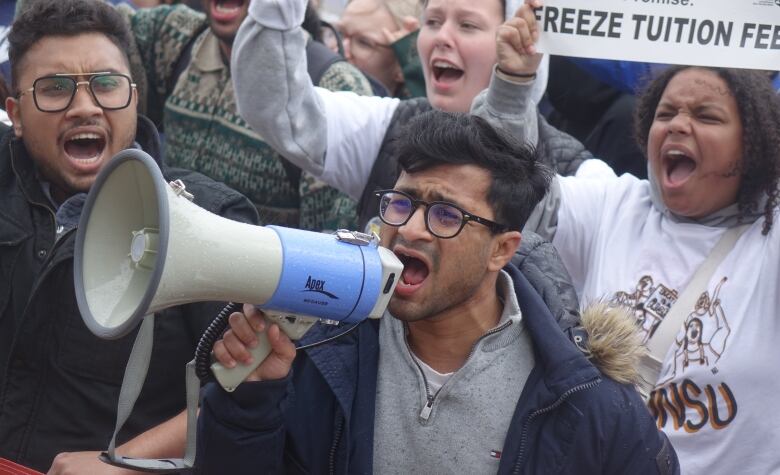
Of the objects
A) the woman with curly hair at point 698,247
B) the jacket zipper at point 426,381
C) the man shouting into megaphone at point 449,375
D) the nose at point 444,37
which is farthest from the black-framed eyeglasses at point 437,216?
the nose at point 444,37

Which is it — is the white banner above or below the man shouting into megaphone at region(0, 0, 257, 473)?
above

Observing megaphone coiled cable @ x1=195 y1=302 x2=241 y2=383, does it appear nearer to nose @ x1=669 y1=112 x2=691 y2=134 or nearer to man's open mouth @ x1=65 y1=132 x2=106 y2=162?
man's open mouth @ x1=65 y1=132 x2=106 y2=162

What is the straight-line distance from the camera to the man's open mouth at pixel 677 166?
398 centimetres

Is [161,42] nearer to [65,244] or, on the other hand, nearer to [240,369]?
[65,244]

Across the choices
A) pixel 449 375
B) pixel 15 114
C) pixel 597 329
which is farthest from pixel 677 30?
pixel 15 114

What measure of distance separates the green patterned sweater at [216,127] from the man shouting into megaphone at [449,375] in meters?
1.64

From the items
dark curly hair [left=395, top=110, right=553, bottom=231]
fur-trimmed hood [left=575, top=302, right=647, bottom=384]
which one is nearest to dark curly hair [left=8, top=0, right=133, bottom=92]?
dark curly hair [left=395, top=110, right=553, bottom=231]

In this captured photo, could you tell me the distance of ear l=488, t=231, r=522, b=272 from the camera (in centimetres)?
309

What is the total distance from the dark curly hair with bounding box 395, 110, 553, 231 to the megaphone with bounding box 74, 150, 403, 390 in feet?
1.32

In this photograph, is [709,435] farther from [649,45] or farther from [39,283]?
[39,283]

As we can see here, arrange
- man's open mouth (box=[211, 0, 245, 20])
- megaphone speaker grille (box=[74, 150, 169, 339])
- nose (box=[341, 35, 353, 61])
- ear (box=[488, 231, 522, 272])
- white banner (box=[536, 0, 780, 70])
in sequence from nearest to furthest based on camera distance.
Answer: megaphone speaker grille (box=[74, 150, 169, 339]), ear (box=[488, 231, 522, 272]), white banner (box=[536, 0, 780, 70]), man's open mouth (box=[211, 0, 245, 20]), nose (box=[341, 35, 353, 61])

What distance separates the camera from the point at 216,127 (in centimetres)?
491

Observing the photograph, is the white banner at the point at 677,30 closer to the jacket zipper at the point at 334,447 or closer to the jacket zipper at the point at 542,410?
the jacket zipper at the point at 542,410

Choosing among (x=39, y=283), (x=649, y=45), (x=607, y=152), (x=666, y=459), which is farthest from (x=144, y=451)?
(x=607, y=152)
